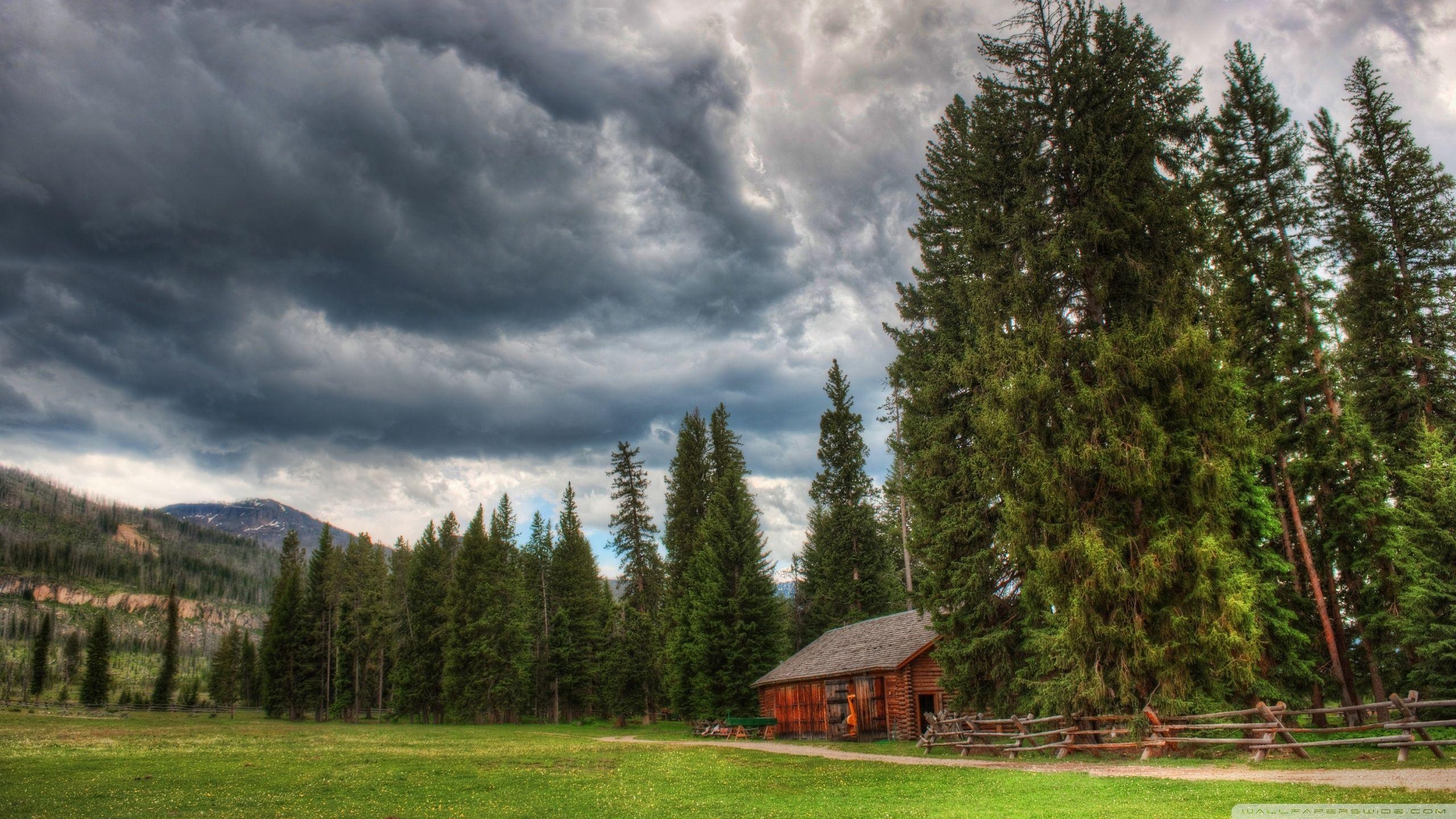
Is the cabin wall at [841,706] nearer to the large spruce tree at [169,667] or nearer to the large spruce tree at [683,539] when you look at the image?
the large spruce tree at [683,539]

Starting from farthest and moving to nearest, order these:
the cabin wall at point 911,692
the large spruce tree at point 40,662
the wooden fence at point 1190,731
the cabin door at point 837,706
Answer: the large spruce tree at point 40,662 → the cabin door at point 837,706 → the cabin wall at point 911,692 → the wooden fence at point 1190,731

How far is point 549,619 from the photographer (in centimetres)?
6009

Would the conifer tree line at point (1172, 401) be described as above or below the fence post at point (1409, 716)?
above

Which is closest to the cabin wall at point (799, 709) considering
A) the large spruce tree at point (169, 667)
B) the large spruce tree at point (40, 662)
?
the large spruce tree at point (169, 667)

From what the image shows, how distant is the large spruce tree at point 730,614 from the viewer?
43.6 metres

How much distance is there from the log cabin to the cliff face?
16846cm

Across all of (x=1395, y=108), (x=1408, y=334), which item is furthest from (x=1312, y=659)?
(x=1395, y=108)

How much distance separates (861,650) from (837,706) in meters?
2.94

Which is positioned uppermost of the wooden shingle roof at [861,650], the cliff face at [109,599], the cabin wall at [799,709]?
the cliff face at [109,599]

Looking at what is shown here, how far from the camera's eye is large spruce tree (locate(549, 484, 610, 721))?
187 ft

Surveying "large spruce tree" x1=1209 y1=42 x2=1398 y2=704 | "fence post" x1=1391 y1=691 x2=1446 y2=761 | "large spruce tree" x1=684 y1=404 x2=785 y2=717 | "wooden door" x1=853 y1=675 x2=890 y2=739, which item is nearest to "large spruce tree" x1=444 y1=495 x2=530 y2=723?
"large spruce tree" x1=684 y1=404 x2=785 y2=717

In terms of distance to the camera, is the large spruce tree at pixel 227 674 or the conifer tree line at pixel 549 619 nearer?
the conifer tree line at pixel 549 619

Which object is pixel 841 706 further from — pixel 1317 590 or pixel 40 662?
pixel 40 662

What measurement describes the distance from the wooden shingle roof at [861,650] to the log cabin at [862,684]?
0.17ft
